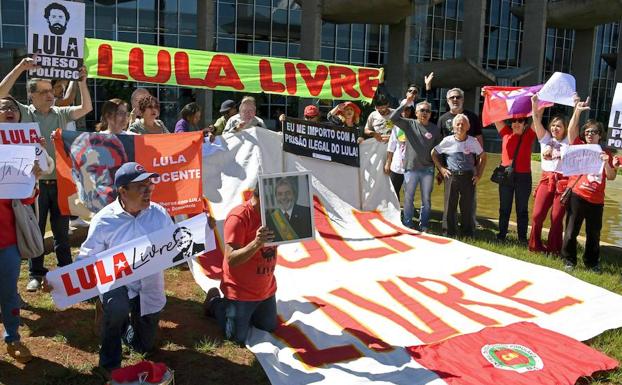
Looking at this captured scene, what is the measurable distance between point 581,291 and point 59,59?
19.1 ft

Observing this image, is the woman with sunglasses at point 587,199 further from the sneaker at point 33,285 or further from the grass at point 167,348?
the sneaker at point 33,285

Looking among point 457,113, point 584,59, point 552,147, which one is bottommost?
point 552,147

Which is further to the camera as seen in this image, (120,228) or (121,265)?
(120,228)

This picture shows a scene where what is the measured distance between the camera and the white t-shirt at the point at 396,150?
26.4 feet

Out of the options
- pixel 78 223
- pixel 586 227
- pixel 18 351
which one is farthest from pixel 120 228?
pixel 586 227

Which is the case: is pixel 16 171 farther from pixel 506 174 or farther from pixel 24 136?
pixel 506 174

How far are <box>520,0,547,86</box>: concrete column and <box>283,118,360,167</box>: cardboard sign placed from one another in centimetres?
2733

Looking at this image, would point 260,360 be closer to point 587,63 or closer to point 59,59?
point 59,59

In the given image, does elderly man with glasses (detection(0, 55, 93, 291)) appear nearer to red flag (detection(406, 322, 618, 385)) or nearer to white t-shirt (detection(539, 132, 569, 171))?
red flag (detection(406, 322, 618, 385))

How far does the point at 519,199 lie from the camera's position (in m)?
7.41

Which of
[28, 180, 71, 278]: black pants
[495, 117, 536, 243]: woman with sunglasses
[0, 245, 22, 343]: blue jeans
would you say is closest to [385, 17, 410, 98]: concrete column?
[495, 117, 536, 243]: woman with sunglasses

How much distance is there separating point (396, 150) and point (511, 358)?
14.8 feet

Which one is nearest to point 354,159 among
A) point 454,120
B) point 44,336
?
point 454,120

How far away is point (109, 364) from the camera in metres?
3.64
